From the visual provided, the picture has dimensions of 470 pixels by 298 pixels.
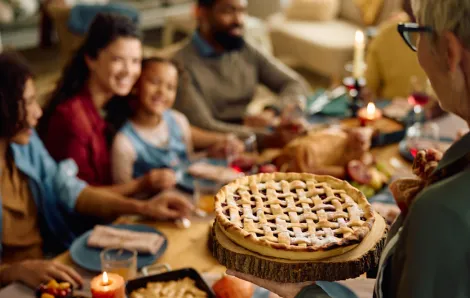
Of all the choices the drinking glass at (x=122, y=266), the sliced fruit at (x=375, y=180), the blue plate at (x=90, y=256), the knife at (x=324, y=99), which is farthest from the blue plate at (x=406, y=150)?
the drinking glass at (x=122, y=266)

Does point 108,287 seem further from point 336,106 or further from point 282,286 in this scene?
point 336,106

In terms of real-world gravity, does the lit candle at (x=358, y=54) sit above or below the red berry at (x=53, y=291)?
above

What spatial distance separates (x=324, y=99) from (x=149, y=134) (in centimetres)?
99

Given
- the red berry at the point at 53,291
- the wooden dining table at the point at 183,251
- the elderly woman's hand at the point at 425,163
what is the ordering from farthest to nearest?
the wooden dining table at the point at 183,251, the red berry at the point at 53,291, the elderly woman's hand at the point at 425,163

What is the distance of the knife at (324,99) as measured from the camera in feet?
9.70

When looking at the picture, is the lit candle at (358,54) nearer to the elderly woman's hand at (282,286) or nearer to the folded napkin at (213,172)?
the folded napkin at (213,172)

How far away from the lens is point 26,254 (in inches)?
84.7

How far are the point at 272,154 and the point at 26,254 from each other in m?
1.04

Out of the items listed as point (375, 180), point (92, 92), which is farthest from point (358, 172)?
point (92, 92)

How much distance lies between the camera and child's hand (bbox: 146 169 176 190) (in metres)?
2.21

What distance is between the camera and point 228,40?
327 cm

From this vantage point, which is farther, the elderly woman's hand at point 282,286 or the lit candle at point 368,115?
the lit candle at point 368,115

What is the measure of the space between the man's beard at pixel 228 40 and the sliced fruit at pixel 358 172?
Answer: 1361mm

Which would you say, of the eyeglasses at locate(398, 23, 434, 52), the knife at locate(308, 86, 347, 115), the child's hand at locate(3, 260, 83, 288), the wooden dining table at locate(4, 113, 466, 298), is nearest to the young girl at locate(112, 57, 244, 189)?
the wooden dining table at locate(4, 113, 466, 298)
